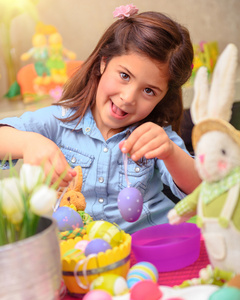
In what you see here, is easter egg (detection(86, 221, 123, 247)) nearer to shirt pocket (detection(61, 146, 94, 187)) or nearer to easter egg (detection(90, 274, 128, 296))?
easter egg (detection(90, 274, 128, 296))

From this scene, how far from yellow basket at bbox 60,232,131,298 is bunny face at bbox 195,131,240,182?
0.51ft


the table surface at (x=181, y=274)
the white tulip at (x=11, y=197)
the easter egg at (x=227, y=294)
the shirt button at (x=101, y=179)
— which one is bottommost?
the shirt button at (x=101, y=179)

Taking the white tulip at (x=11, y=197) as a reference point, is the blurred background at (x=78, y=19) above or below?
below

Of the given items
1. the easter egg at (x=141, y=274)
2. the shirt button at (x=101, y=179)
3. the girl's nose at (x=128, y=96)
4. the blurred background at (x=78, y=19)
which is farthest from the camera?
the blurred background at (x=78, y=19)

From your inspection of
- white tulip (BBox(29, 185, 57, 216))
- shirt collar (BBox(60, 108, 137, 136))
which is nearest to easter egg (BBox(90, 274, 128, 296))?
white tulip (BBox(29, 185, 57, 216))

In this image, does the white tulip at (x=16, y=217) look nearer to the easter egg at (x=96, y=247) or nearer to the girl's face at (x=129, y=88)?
the easter egg at (x=96, y=247)

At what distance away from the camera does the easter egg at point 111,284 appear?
19.6 inches

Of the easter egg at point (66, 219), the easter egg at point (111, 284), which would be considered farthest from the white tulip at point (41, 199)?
the easter egg at point (66, 219)

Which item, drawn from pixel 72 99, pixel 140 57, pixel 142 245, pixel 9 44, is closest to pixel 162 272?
pixel 142 245

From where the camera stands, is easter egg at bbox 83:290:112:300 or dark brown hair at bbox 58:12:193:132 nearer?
easter egg at bbox 83:290:112:300

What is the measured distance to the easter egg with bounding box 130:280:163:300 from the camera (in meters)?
0.47

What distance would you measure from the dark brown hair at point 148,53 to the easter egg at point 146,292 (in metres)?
0.59

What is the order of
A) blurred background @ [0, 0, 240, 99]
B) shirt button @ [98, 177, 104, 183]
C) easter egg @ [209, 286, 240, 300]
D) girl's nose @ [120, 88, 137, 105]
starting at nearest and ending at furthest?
1. easter egg @ [209, 286, 240, 300]
2. girl's nose @ [120, 88, 137, 105]
3. shirt button @ [98, 177, 104, 183]
4. blurred background @ [0, 0, 240, 99]

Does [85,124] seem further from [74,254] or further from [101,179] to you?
[74,254]
